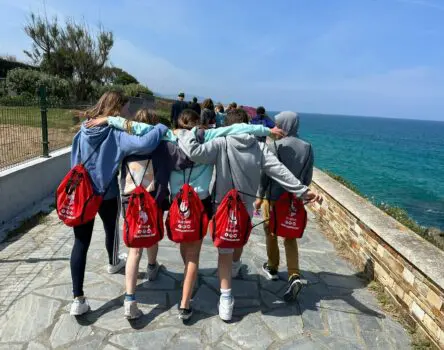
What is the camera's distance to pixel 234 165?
3.23 metres

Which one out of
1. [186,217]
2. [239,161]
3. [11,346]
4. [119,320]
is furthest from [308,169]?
[11,346]

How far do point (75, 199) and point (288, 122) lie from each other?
6.74ft

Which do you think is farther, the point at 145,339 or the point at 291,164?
the point at 291,164

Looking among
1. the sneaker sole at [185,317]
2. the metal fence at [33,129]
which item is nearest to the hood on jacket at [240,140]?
the sneaker sole at [185,317]

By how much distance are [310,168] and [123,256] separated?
7.80 feet

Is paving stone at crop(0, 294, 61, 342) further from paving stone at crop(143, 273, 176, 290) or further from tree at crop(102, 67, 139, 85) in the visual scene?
tree at crop(102, 67, 139, 85)

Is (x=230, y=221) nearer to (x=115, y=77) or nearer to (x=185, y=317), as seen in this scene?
(x=185, y=317)

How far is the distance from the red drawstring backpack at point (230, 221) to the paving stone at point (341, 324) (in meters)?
1.22

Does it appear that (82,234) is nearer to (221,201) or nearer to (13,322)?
(13,322)

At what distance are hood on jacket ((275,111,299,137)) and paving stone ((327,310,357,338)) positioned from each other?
1.80 metres

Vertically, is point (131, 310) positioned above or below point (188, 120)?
below

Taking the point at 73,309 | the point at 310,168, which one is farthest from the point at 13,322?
the point at 310,168

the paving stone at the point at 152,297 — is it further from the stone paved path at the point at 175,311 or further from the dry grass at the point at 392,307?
the dry grass at the point at 392,307

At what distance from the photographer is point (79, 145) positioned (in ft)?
10.4
